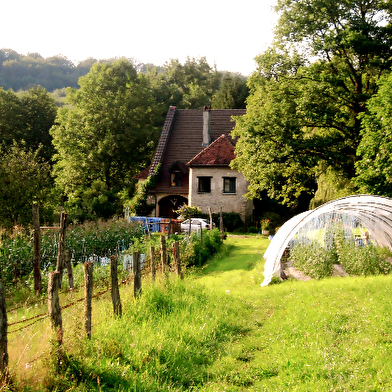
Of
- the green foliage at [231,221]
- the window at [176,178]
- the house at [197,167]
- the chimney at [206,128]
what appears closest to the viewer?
the green foliage at [231,221]

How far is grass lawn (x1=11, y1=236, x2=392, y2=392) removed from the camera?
602cm

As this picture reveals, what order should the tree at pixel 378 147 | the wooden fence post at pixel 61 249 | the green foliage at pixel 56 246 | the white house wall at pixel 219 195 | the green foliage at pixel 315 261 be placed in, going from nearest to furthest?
the wooden fence post at pixel 61 249, the green foliage at pixel 56 246, the green foliage at pixel 315 261, the tree at pixel 378 147, the white house wall at pixel 219 195

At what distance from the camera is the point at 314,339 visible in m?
7.80

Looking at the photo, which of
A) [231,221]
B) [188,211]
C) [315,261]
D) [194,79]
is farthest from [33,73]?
[315,261]

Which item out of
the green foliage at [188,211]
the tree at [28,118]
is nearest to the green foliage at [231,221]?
the green foliage at [188,211]

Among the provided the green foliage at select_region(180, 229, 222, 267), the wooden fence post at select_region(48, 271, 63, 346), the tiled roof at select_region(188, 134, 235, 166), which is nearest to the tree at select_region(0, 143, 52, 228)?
the green foliage at select_region(180, 229, 222, 267)

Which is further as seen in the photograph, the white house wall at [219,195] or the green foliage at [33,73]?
the green foliage at [33,73]

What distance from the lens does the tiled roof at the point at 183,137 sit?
38.2 m

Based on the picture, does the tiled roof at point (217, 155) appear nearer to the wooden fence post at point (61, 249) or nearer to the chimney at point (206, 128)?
the chimney at point (206, 128)

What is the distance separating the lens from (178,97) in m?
52.0

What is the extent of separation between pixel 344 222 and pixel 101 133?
29.7m

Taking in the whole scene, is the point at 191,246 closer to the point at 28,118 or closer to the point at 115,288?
the point at 115,288

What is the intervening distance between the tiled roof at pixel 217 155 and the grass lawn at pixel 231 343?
24.6 meters

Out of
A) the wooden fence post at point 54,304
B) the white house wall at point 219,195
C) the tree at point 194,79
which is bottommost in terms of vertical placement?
the wooden fence post at point 54,304
